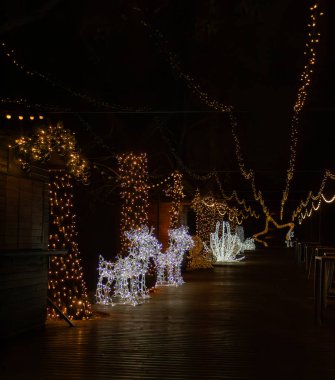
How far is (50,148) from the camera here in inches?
371

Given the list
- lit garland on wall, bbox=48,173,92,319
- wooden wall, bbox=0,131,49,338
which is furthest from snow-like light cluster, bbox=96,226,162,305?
wooden wall, bbox=0,131,49,338

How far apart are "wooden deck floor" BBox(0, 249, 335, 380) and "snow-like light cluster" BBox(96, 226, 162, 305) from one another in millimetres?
510

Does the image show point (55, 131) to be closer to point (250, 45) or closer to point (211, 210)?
point (250, 45)

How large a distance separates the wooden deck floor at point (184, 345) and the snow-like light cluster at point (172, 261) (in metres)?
3.57

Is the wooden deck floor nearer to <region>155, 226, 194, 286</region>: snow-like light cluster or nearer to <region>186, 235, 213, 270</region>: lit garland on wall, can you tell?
<region>155, 226, 194, 286</region>: snow-like light cluster

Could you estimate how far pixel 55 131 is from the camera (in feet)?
31.2

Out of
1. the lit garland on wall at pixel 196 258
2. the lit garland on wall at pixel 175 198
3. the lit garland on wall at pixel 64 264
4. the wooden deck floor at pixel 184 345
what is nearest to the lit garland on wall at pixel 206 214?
the lit garland on wall at pixel 196 258

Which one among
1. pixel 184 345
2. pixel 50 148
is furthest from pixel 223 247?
pixel 184 345

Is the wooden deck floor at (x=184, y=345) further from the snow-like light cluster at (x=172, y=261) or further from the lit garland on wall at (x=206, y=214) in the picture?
the lit garland on wall at (x=206, y=214)

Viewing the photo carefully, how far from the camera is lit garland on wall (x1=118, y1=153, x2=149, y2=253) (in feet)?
53.4

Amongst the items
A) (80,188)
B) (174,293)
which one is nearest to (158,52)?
(80,188)

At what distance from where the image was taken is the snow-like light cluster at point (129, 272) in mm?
13250

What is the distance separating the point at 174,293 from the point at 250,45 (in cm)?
767

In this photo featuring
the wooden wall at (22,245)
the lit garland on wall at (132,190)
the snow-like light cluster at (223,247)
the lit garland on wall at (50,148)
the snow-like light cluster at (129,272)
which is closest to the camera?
the wooden wall at (22,245)
